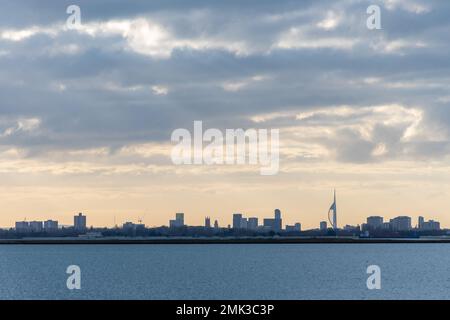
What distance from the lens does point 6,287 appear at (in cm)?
10856

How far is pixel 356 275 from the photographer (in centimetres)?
12650
